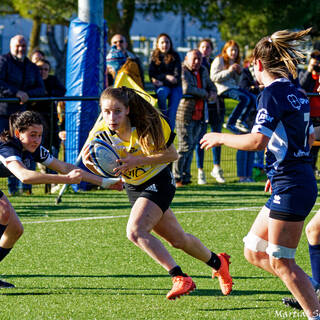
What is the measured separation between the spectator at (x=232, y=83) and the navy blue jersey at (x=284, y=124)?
7.25 metres

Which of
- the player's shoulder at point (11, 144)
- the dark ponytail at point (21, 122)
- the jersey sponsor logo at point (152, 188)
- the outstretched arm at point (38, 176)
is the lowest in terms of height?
the jersey sponsor logo at point (152, 188)

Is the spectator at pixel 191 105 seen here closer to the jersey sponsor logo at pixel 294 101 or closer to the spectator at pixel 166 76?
the spectator at pixel 166 76

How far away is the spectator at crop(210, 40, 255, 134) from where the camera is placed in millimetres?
11609

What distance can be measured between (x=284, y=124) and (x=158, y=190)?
138 cm

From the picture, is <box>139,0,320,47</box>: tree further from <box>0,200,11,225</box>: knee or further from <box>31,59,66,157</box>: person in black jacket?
<box>0,200,11,225</box>: knee

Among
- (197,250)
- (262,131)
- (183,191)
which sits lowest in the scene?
(183,191)

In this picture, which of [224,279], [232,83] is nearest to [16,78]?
[232,83]

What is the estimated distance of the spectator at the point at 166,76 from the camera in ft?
36.0

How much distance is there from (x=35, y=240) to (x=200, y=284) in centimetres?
240

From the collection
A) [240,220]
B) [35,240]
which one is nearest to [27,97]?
[35,240]

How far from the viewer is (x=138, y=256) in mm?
6930

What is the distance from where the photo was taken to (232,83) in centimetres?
1177

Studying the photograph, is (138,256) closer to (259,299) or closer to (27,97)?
(259,299)

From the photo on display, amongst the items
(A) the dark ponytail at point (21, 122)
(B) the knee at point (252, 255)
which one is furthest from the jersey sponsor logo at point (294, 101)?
(A) the dark ponytail at point (21, 122)
